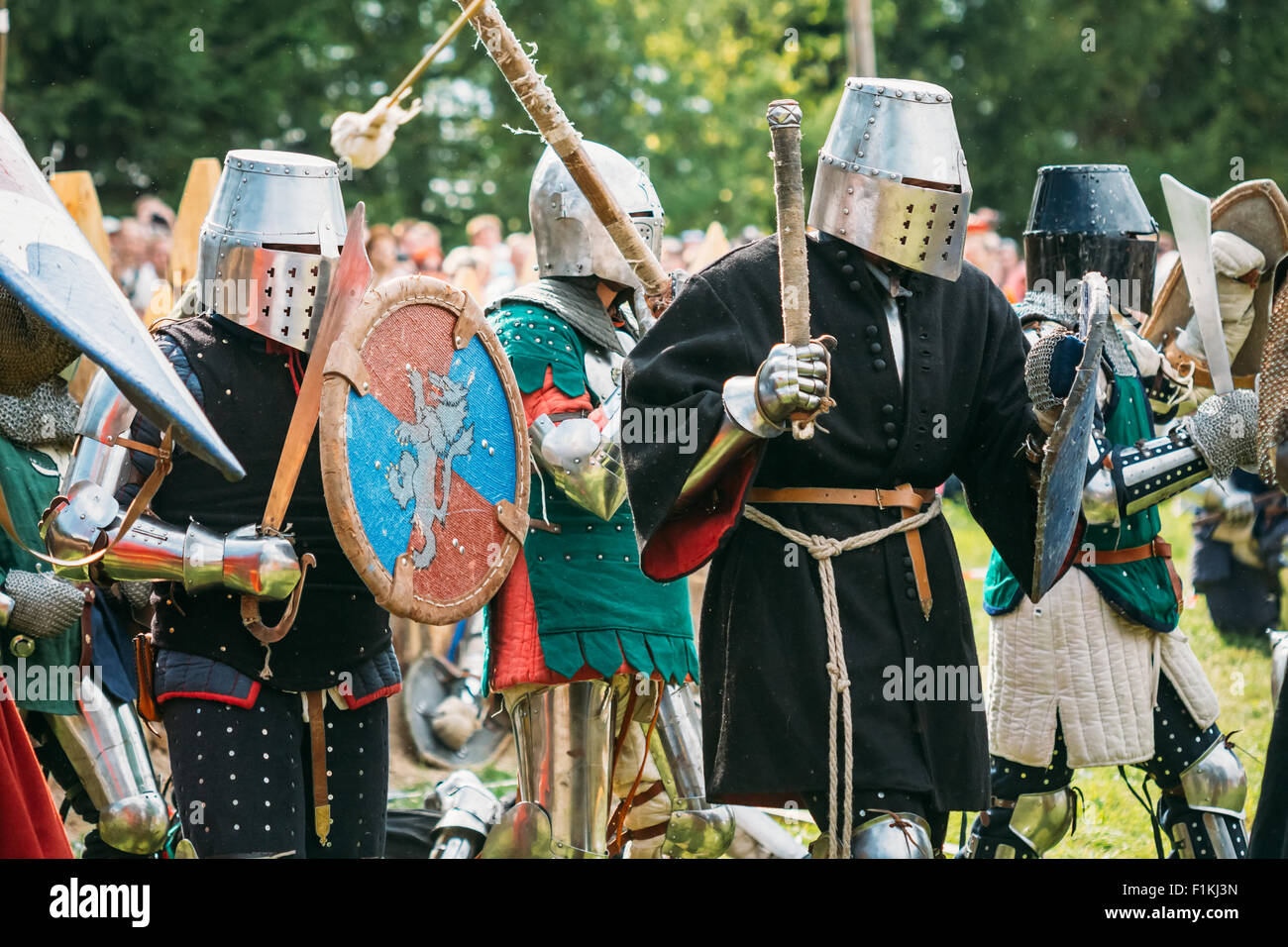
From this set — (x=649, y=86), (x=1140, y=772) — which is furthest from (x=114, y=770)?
(x=649, y=86)

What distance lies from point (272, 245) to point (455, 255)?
857 cm

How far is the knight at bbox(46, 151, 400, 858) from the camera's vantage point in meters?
3.90

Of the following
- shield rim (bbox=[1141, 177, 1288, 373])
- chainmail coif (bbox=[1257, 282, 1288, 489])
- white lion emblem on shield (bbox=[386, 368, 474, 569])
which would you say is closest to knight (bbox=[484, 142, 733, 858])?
white lion emblem on shield (bbox=[386, 368, 474, 569])

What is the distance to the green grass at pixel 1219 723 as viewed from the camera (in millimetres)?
6000

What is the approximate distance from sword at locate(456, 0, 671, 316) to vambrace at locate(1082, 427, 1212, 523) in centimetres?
116

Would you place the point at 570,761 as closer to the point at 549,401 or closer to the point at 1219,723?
the point at 549,401

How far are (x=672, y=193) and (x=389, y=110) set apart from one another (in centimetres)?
1726

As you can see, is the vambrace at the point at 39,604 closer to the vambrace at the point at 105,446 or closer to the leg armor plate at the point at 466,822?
the vambrace at the point at 105,446

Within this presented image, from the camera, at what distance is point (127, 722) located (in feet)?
16.8

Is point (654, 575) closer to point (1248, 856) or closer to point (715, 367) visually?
point (715, 367)

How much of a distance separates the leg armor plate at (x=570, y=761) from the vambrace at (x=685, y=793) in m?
0.22

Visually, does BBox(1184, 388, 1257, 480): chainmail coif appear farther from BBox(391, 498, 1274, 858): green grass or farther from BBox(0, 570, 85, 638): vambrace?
BBox(0, 570, 85, 638): vambrace

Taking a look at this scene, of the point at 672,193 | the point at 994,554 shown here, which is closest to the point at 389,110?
the point at 994,554
